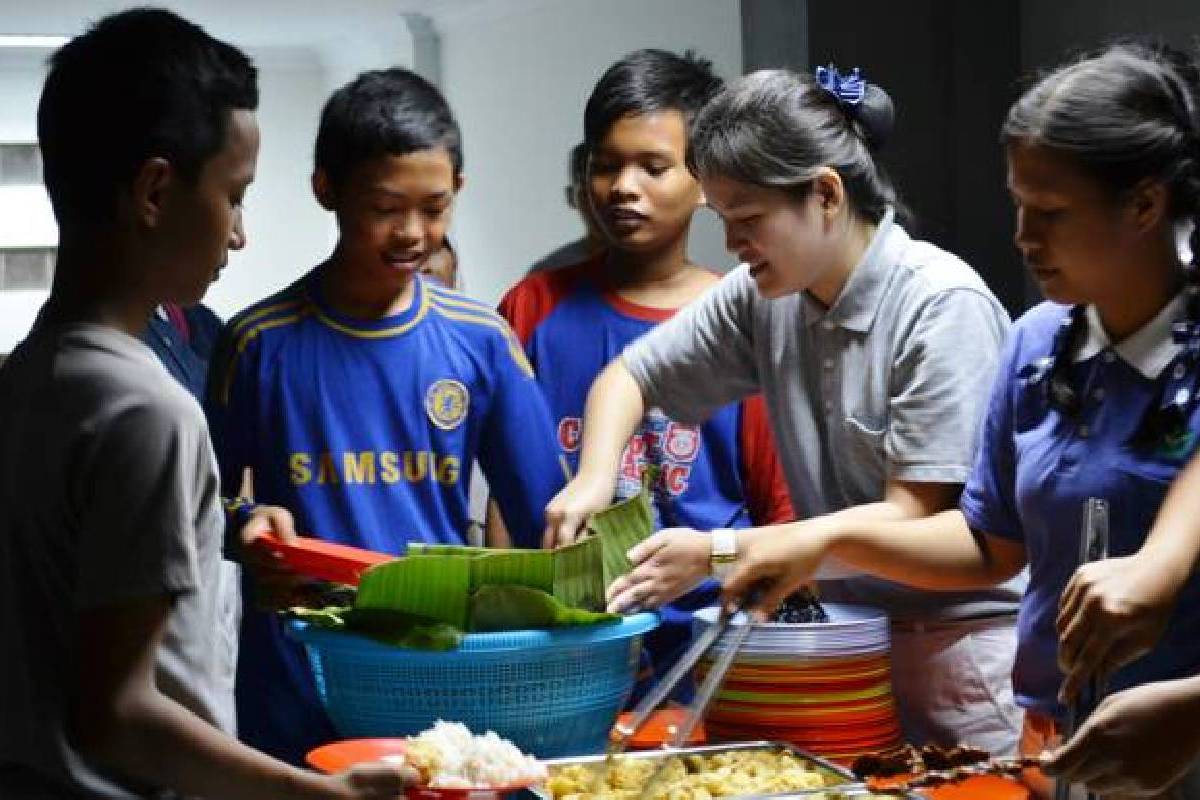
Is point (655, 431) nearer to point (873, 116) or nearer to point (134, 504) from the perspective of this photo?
point (873, 116)

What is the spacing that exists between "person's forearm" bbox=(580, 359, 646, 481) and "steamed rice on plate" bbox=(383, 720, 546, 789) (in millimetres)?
636

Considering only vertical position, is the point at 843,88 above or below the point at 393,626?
above

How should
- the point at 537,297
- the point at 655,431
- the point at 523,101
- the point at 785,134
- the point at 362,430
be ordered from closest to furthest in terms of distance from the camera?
1. the point at 785,134
2. the point at 362,430
3. the point at 655,431
4. the point at 537,297
5. the point at 523,101

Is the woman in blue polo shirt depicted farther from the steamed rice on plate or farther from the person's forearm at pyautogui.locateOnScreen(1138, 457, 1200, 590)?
the steamed rice on plate

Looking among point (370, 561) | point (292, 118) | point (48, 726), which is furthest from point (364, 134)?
point (292, 118)

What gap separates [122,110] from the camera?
1.27 m

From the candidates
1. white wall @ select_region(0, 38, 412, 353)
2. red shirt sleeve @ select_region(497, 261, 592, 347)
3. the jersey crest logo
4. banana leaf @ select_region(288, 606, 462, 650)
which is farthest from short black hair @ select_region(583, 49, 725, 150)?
white wall @ select_region(0, 38, 412, 353)

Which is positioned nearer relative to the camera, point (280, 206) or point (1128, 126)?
point (1128, 126)

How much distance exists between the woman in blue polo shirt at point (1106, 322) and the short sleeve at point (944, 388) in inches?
7.4

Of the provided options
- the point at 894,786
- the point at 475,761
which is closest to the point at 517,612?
the point at 475,761

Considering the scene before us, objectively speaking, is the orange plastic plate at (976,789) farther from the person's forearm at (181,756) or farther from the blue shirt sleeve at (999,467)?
the person's forearm at (181,756)

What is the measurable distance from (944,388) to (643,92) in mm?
824

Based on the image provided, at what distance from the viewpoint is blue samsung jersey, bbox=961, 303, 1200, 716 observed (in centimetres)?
156

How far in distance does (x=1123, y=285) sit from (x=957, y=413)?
31cm
